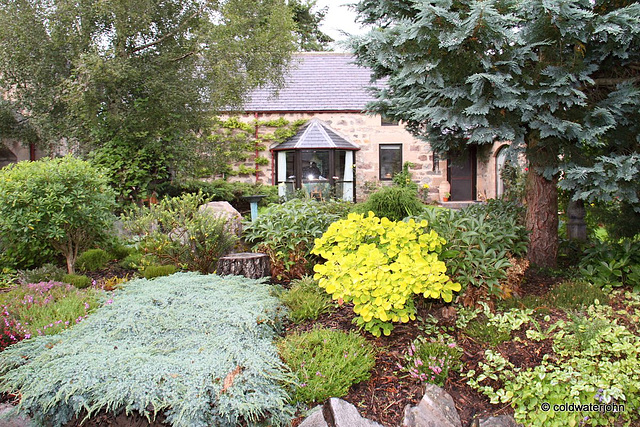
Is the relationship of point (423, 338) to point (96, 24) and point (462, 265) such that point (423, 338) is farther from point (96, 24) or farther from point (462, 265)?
point (96, 24)

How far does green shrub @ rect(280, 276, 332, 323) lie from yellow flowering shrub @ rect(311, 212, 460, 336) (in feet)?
1.73

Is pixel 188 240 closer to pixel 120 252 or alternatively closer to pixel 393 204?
pixel 120 252

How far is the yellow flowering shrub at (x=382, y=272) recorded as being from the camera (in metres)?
3.27

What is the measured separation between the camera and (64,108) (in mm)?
9297

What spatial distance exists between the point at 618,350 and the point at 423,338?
4.31 feet

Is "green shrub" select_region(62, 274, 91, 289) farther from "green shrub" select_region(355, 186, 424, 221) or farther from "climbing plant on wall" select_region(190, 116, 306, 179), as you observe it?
"climbing plant on wall" select_region(190, 116, 306, 179)

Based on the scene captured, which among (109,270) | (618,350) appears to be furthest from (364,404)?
(109,270)

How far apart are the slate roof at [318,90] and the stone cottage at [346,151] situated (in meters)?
0.04

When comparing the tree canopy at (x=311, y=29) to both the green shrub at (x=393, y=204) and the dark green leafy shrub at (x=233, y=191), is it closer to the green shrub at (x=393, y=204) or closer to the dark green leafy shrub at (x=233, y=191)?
the dark green leafy shrub at (x=233, y=191)

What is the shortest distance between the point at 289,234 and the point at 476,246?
7.45 feet

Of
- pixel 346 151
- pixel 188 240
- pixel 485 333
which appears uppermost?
pixel 346 151

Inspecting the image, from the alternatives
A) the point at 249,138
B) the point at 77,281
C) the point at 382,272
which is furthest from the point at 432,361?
the point at 249,138

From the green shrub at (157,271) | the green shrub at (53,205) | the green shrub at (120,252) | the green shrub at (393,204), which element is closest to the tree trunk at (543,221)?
the green shrub at (393,204)

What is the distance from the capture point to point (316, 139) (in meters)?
15.1
